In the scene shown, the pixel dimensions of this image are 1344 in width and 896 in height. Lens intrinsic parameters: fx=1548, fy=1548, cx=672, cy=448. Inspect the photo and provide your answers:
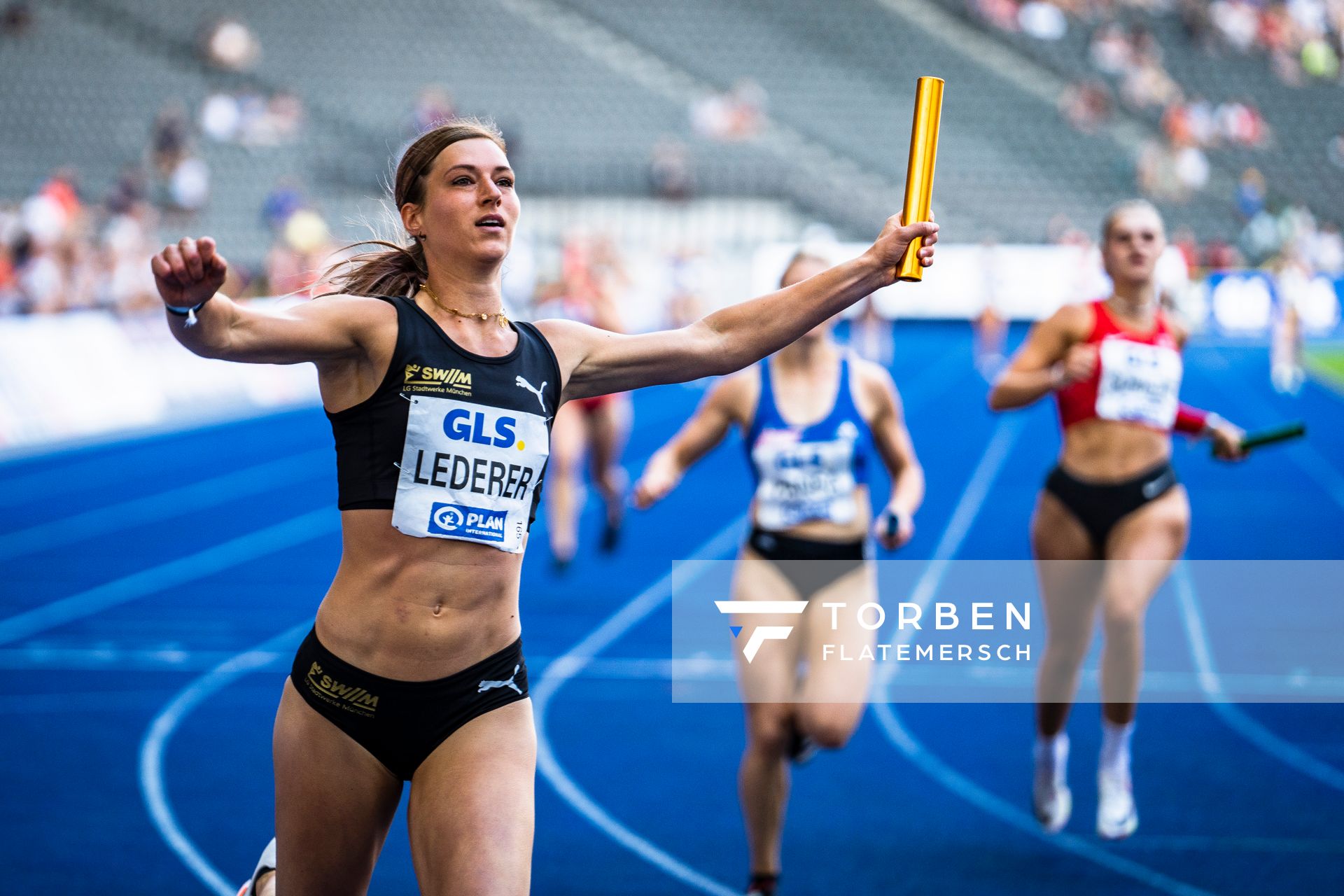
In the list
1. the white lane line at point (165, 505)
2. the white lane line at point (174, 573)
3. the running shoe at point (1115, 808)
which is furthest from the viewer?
the white lane line at point (165, 505)

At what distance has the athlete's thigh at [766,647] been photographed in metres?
4.98

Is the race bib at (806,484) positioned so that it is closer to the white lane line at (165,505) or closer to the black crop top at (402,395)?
the black crop top at (402,395)

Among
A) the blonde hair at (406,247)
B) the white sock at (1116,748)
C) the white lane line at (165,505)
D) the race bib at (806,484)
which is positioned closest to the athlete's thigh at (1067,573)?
the white sock at (1116,748)

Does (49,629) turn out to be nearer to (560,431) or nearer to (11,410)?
(560,431)

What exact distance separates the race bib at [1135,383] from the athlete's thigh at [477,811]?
3.22m

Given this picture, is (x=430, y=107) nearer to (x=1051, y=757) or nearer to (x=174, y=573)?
(x=174, y=573)

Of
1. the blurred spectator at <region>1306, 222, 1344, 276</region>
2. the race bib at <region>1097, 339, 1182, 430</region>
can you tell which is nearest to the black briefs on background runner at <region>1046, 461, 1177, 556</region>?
the race bib at <region>1097, 339, 1182, 430</region>

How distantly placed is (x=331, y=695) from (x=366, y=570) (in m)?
0.27

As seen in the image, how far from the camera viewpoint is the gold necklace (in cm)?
328

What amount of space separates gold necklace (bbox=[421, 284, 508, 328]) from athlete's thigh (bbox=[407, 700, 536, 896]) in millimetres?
832

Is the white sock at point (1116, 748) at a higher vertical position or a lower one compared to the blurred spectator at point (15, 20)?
lower

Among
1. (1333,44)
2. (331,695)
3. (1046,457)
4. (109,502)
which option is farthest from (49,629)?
(1333,44)

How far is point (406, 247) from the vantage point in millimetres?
3492

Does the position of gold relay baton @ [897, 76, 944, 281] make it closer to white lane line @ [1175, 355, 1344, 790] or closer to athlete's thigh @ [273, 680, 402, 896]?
athlete's thigh @ [273, 680, 402, 896]
